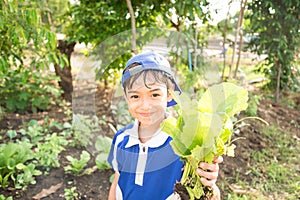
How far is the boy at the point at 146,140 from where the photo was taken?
1.41 m

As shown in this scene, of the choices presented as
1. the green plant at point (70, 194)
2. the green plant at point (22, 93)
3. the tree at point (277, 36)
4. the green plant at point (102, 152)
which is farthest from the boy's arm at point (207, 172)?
the tree at point (277, 36)

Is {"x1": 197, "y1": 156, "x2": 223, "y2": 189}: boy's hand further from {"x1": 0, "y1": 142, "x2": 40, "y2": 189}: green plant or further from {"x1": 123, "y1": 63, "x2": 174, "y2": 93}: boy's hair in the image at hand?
{"x1": 0, "y1": 142, "x2": 40, "y2": 189}: green plant

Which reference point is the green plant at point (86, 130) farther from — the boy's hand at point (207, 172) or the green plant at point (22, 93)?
the boy's hand at point (207, 172)

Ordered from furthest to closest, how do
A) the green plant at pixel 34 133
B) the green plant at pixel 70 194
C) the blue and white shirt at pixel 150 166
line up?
1. the green plant at pixel 34 133
2. the green plant at pixel 70 194
3. the blue and white shirt at pixel 150 166

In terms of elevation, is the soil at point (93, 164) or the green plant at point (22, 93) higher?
the green plant at point (22, 93)

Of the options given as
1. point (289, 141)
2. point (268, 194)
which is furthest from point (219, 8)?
point (268, 194)

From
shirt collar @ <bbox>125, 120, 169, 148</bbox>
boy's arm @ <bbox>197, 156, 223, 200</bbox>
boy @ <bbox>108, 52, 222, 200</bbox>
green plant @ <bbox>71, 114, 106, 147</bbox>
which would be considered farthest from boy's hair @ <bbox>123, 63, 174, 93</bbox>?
green plant @ <bbox>71, 114, 106, 147</bbox>

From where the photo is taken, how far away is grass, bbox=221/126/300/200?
3.19 metres

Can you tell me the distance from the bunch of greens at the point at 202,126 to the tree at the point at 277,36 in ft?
13.8

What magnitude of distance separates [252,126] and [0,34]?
3.10m

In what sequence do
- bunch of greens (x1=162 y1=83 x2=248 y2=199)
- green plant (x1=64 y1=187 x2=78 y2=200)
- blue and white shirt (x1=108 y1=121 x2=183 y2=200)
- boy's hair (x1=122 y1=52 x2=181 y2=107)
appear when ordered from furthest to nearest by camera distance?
green plant (x1=64 y1=187 x2=78 y2=200) → blue and white shirt (x1=108 y1=121 x2=183 y2=200) → boy's hair (x1=122 y1=52 x2=181 y2=107) → bunch of greens (x1=162 y1=83 x2=248 y2=199)

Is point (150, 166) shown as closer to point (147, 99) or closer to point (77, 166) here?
point (147, 99)

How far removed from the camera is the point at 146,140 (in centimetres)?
158

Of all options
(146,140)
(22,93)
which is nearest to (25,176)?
(146,140)
